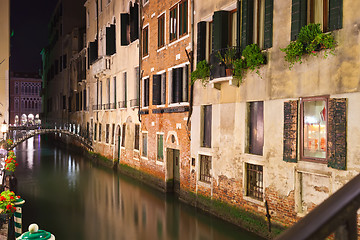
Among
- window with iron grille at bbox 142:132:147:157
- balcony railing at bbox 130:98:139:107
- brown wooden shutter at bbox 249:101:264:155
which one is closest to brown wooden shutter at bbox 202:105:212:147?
brown wooden shutter at bbox 249:101:264:155

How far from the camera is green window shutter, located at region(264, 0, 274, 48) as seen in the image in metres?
8.64

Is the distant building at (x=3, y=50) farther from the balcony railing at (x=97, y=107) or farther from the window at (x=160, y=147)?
the window at (x=160, y=147)

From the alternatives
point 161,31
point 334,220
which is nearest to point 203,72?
point 161,31

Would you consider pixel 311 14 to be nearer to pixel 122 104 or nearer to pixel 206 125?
pixel 206 125

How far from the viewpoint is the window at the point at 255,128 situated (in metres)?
9.29

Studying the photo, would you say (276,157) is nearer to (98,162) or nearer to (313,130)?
(313,130)

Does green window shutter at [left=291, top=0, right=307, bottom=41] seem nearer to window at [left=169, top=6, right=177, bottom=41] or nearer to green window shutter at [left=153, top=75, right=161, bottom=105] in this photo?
window at [left=169, top=6, right=177, bottom=41]

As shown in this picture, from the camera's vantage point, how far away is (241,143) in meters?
9.74

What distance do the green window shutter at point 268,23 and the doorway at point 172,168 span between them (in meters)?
6.83

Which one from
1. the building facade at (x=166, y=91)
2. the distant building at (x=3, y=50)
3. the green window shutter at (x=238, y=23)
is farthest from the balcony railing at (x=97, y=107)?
the green window shutter at (x=238, y=23)

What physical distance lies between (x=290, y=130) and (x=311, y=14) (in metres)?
2.56

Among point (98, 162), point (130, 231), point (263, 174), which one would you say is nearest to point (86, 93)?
point (98, 162)

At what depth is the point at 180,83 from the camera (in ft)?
45.0

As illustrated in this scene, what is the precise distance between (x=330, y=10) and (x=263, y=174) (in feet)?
13.4
